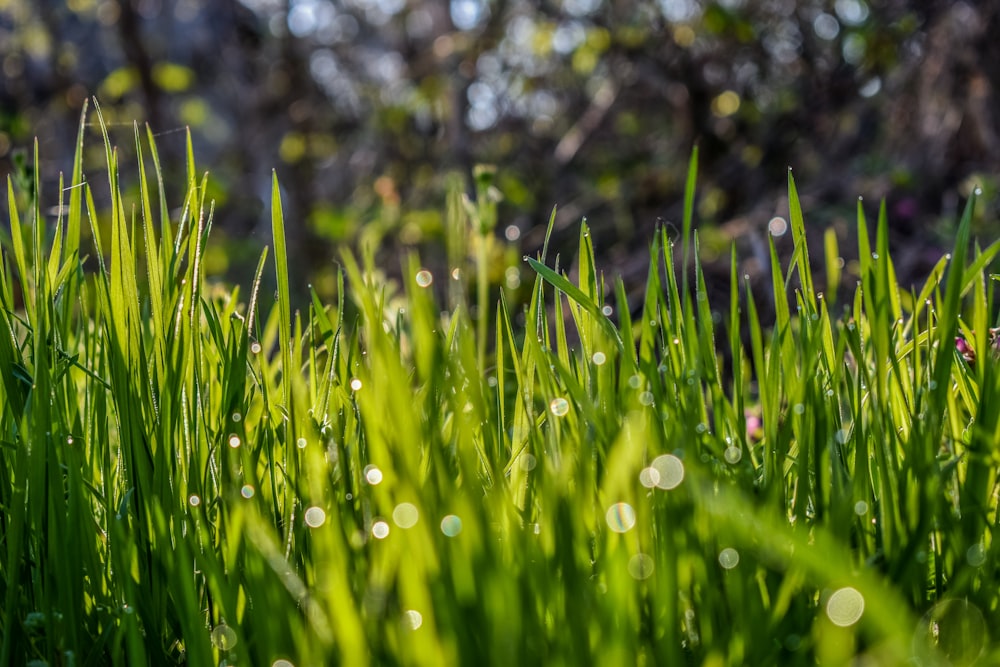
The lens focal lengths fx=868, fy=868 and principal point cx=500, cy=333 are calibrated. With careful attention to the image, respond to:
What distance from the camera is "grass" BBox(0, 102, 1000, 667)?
1.45 ft

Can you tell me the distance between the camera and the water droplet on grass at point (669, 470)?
1.74 feet

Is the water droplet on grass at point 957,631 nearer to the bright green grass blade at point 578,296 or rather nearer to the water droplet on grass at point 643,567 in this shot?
the water droplet on grass at point 643,567

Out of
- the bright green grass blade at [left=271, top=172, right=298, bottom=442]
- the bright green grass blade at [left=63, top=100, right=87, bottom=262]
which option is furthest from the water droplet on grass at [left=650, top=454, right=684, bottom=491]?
the bright green grass blade at [left=63, top=100, right=87, bottom=262]

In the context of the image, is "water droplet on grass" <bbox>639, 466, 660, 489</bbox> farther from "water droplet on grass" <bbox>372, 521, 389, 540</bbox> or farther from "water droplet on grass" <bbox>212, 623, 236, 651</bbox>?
"water droplet on grass" <bbox>212, 623, 236, 651</bbox>

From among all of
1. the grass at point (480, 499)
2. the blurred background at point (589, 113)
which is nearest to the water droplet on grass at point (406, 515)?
the grass at point (480, 499)

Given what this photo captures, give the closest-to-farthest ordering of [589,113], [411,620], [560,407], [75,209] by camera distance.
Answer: [411,620] → [560,407] → [75,209] → [589,113]

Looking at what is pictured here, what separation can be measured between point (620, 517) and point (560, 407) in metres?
0.18

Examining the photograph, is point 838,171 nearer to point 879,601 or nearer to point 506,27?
point 506,27

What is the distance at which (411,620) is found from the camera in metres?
0.43

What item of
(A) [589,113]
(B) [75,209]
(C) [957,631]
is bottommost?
(A) [589,113]

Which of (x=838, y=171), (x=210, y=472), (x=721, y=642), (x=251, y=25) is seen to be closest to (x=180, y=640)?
(x=210, y=472)

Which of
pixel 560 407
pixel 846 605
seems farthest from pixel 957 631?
pixel 560 407

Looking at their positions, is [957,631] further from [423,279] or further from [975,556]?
[423,279]

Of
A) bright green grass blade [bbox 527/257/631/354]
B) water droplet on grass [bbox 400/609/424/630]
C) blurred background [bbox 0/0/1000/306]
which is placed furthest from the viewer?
blurred background [bbox 0/0/1000/306]
